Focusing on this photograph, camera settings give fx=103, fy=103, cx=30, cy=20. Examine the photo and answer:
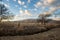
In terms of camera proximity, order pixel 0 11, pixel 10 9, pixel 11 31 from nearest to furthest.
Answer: pixel 11 31 < pixel 10 9 < pixel 0 11

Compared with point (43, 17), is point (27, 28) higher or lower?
lower

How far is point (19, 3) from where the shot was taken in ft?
21.1

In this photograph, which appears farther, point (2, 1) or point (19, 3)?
point (2, 1)

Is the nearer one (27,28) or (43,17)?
(27,28)

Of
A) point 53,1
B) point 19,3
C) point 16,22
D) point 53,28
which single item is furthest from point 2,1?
point 53,28

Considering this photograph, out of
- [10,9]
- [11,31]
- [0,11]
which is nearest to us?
[11,31]

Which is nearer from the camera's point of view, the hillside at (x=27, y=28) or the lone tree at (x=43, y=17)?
the hillside at (x=27, y=28)

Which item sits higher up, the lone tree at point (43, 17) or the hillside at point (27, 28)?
the lone tree at point (43, 17)

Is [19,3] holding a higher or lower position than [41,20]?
higher

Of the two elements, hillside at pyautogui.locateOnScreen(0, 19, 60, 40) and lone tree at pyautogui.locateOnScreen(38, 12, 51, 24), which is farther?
lone tree at pyautogui.locateOnScreen(38, 12, 51, 24)

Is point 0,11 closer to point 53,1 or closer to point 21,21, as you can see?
point 21,21

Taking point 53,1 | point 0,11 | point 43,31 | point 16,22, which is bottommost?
point 43,31

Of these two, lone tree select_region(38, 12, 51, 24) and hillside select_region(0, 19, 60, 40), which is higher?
lone tree select_region(38, 12, 51, 24)

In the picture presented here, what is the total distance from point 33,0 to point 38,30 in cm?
200
